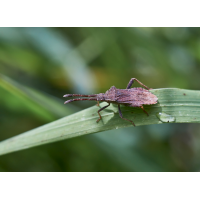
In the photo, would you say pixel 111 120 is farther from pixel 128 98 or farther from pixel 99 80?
pixel 99 80

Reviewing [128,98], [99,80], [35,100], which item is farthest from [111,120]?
[99,80]

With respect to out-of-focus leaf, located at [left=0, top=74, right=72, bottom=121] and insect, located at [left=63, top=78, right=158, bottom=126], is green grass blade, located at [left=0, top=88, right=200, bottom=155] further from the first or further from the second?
out-of-focus leaf, located at [left=0, top=74, right=72, bottom=121]

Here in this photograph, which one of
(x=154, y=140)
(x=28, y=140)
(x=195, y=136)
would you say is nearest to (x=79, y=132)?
(x=28, y=140)

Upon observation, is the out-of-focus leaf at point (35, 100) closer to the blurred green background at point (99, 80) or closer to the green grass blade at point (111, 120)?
the blurred green background at point (99, 80)

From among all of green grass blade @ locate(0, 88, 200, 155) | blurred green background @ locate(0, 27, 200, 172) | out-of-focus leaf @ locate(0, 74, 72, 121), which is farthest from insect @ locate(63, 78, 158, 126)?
blurred green background @ locate(0, 27, 200, 172)

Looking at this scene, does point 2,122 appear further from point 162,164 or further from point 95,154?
point 162,164
